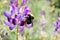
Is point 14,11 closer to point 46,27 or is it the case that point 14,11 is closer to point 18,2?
point 18,2

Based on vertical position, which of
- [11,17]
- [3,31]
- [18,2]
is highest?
[18,2]

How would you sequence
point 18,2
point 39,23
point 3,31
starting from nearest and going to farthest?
1. point 18,2
2. point 3,31
3. point 39,23

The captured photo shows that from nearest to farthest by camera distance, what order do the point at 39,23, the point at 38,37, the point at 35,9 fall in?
the point at 38,37 → the point at 39,23 → the point at 35,9

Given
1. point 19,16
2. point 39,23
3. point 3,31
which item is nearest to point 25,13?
point 19,16

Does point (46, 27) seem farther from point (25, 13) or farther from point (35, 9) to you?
point (25, 13)

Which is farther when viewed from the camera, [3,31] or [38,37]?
[38,37]

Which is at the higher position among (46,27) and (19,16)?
(19,16)

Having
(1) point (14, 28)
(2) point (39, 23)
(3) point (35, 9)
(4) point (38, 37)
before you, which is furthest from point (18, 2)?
(3) point (35, 9)

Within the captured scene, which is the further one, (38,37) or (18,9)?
(38,37)

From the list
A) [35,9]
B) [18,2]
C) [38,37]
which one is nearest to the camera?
[18,2]
